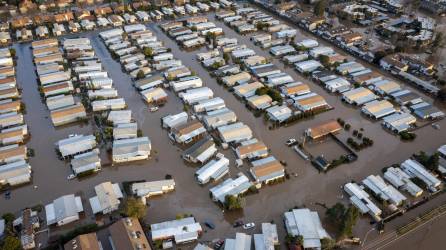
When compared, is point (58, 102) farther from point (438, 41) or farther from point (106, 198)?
point (438, 41)

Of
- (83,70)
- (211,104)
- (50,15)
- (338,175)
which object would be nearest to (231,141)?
(211,104)

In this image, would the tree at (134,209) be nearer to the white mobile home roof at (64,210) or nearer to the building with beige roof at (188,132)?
the white mobile home roof at (64,210)

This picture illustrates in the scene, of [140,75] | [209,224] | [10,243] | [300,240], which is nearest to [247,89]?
[140,75]

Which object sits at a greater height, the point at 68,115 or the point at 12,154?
the point at 68,115

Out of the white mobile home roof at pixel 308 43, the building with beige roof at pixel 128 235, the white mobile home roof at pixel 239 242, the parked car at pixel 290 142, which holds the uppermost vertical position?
the white mobile home roof at pixel 308 43

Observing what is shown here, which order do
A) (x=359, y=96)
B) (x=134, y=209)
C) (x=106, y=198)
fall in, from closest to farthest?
(x=134, y=209) → (x=106, y=198) → (x=359, y=96)

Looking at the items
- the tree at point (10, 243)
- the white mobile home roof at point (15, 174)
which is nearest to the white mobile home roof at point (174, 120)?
the white mobile home roof at point (15, 174)

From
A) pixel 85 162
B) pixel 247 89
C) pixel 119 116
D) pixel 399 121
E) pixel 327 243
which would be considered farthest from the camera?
pixel 247 89
